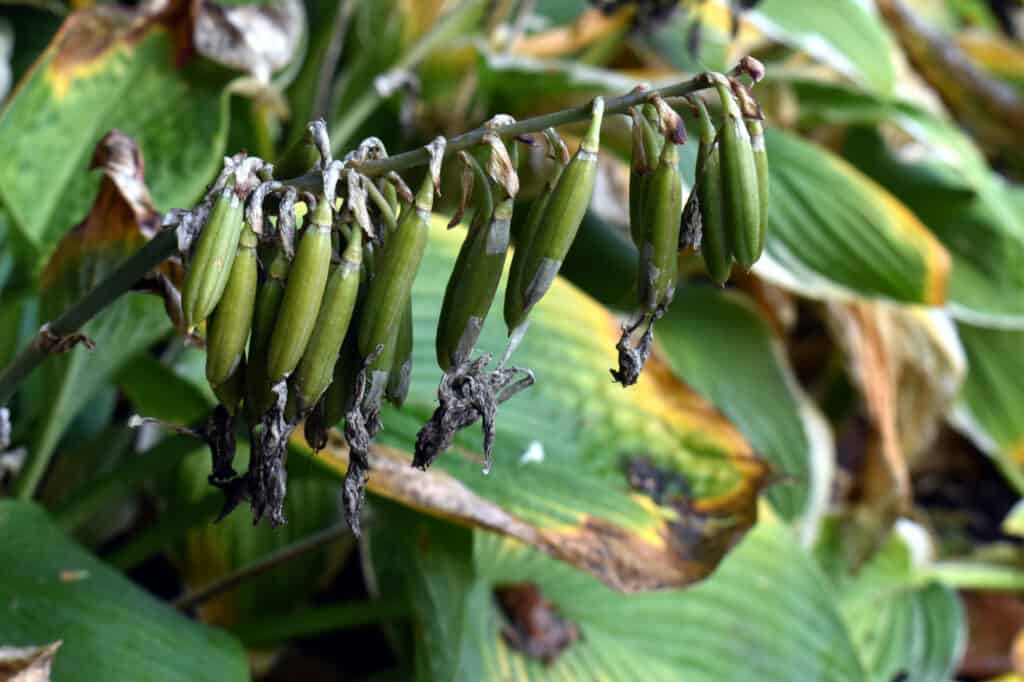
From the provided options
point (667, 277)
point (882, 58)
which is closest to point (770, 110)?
point (882, 58)

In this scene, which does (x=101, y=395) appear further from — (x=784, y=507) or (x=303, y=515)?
(x=784, y=507)

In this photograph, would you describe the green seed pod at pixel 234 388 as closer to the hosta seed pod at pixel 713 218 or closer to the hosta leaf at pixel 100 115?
the hosta seed pod at pixel 713 218

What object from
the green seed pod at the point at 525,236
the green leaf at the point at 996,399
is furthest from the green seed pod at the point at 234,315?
the green leaf at the point at 996,399

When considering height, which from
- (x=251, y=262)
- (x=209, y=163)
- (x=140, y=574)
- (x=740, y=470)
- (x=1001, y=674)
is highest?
(x=251, y=262)

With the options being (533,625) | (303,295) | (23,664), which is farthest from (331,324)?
(533,625)

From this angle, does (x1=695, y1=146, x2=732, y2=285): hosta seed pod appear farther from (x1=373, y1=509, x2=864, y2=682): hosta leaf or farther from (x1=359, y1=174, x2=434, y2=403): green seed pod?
(x1=373, y1=509, x2=864, y2=682): hosta leaf

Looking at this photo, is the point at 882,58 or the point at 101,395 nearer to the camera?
the point at 101,395
